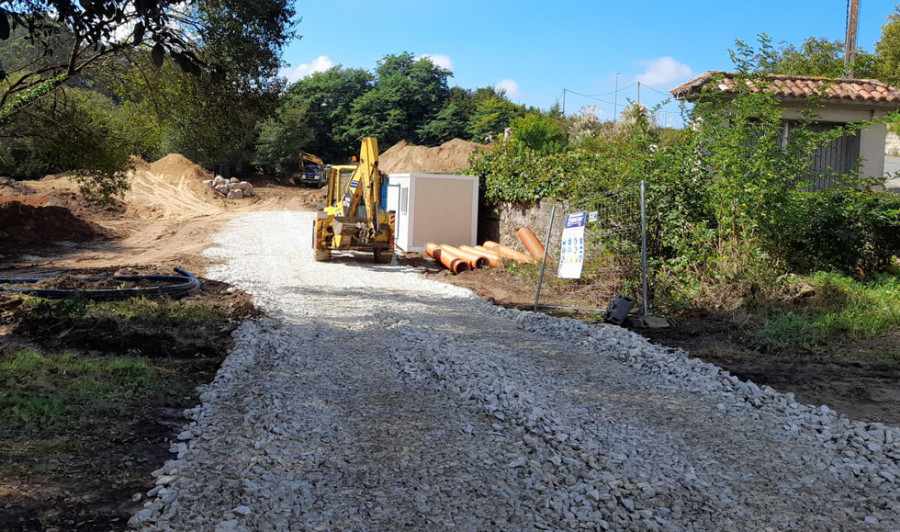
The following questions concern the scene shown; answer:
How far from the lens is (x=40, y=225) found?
2288 centimetres

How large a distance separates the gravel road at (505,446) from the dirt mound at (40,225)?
16.9m

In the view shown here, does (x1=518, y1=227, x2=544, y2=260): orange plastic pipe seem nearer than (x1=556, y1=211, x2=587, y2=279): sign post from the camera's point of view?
No

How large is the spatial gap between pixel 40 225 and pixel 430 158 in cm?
2769

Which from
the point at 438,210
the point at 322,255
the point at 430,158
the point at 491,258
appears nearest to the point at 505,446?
the point at 491,258

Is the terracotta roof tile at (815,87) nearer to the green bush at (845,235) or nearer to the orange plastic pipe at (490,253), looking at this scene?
the green bush at (845,235)

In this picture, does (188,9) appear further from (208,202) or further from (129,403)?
(208,202)

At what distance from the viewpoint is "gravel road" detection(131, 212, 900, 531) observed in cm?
403

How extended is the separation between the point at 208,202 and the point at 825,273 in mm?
32433

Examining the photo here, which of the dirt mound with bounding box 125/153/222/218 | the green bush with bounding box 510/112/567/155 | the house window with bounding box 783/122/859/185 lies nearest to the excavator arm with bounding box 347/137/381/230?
the house window with bounding box 783/122/859/185

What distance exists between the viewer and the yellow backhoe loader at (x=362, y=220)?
54.4ft

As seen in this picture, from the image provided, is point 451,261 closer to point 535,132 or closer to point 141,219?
point 141,219

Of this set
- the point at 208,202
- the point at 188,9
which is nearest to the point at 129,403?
the point at 188,9

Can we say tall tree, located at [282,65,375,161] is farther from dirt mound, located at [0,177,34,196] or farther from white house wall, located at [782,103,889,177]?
white house wall, located at [782,103,889,177]

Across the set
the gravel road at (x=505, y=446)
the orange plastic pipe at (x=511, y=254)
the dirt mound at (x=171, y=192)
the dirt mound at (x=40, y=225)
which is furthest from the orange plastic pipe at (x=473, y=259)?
the dirt mound at (x=171, y=192)
